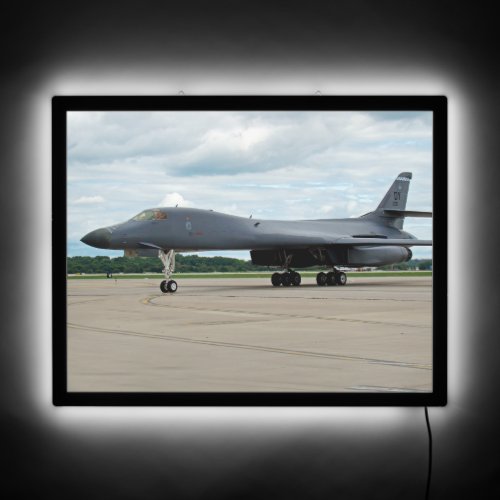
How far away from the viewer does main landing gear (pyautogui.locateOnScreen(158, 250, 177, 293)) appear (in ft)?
46.9

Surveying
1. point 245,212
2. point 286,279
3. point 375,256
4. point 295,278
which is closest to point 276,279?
point 286,279

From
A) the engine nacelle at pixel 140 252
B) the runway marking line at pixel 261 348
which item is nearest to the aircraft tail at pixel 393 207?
the engine nacelle at pixel 140 252

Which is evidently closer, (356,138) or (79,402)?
(79,402)

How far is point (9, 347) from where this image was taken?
113 inches

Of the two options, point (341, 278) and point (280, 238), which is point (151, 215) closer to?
point (280, 238)

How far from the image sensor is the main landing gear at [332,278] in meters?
17.5

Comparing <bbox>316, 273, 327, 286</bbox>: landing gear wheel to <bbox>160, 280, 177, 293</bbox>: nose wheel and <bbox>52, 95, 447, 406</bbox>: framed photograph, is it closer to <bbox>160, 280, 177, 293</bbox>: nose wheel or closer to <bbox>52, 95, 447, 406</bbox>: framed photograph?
<bbox>160, 280, 177, 293</bbox>: nose wheel

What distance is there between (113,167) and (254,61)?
2.42 metres

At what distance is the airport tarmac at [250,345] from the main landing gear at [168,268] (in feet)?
6.26

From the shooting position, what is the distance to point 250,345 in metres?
6.36

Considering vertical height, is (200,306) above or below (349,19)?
below

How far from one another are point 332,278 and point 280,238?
2.50 metres

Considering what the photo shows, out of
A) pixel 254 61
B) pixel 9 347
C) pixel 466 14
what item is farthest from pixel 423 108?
pixel 9 347

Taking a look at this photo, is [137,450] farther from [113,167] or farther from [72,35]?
[113,167]
